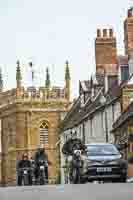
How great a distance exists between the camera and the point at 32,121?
94125 millimetres

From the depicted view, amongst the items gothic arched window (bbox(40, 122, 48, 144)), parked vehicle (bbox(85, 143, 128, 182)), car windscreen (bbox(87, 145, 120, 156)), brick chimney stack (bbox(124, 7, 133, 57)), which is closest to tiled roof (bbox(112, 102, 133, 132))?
brick chimney stack (bbox(124, 7, 133, 57))

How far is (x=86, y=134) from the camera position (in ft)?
208

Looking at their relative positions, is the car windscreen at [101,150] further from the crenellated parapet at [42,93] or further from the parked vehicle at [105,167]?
the crenellated parapet at [42,93]

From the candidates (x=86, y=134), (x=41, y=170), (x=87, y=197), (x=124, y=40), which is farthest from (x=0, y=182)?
(x=87, y=197)

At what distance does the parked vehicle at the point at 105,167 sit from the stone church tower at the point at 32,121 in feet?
208

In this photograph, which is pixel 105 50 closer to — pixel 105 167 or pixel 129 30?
pixel 129 30

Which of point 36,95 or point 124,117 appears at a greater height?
point 36,95

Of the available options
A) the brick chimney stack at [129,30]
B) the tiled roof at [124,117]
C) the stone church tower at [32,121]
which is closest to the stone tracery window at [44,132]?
the stone church tower at [32,121]

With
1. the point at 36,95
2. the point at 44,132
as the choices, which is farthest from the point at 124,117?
the point at 44,132

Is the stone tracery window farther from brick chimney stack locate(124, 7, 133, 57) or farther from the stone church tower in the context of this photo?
brick chimney stack locate(124, 7, 133, 57)

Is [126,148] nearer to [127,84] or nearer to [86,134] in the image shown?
[127,84]

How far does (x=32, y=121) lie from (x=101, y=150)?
217 ft

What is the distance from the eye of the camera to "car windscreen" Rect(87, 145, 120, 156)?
91.6ft

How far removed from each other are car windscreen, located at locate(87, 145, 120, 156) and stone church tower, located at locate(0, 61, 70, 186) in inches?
2468
